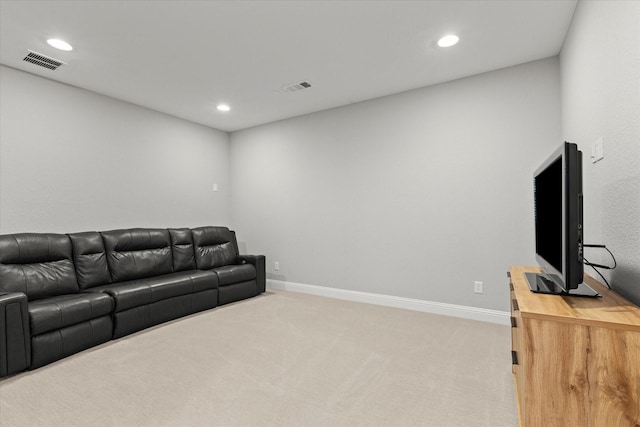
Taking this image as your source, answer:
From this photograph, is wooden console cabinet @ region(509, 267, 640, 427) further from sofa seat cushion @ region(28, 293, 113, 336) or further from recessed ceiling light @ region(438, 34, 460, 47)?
sofa seat cushion @ region(28, 293, 113, 336)

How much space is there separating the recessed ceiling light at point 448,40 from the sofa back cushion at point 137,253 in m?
3.74

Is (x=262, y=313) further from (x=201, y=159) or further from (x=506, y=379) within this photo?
(x=201, y=159)

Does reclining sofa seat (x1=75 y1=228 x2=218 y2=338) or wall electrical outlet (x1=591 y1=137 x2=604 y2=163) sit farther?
reclining sofa seat (x1=75 y1=228 x2=218 y2=338)

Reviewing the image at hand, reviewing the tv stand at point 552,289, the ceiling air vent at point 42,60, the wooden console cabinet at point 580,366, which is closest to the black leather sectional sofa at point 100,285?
the ceiling air vent at point 42,60

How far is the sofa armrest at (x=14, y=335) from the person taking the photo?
2225 mm

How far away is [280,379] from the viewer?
220cm

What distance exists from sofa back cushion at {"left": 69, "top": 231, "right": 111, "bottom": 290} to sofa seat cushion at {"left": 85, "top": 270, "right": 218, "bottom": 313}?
0.11 meters

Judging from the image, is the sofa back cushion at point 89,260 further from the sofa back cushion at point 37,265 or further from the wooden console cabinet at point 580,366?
the wooden console cabinet at point 580,366

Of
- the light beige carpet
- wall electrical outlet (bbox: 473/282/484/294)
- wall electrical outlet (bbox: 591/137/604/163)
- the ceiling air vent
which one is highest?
the ceiling air vent

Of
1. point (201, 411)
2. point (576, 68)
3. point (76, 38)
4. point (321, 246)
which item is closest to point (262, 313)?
point (321, 246)

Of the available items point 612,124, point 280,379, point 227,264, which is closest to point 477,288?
point 612,124

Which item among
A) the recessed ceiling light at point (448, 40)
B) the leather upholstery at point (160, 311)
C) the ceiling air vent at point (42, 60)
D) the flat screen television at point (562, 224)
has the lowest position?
the leather upholstery at point (160, 311)

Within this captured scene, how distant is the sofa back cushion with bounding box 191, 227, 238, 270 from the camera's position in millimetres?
4444

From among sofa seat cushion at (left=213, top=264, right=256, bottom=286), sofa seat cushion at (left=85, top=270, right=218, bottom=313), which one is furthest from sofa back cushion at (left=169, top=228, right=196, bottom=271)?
sofa seat cushion at (left=213, top=264, right=256, bottom=286)
